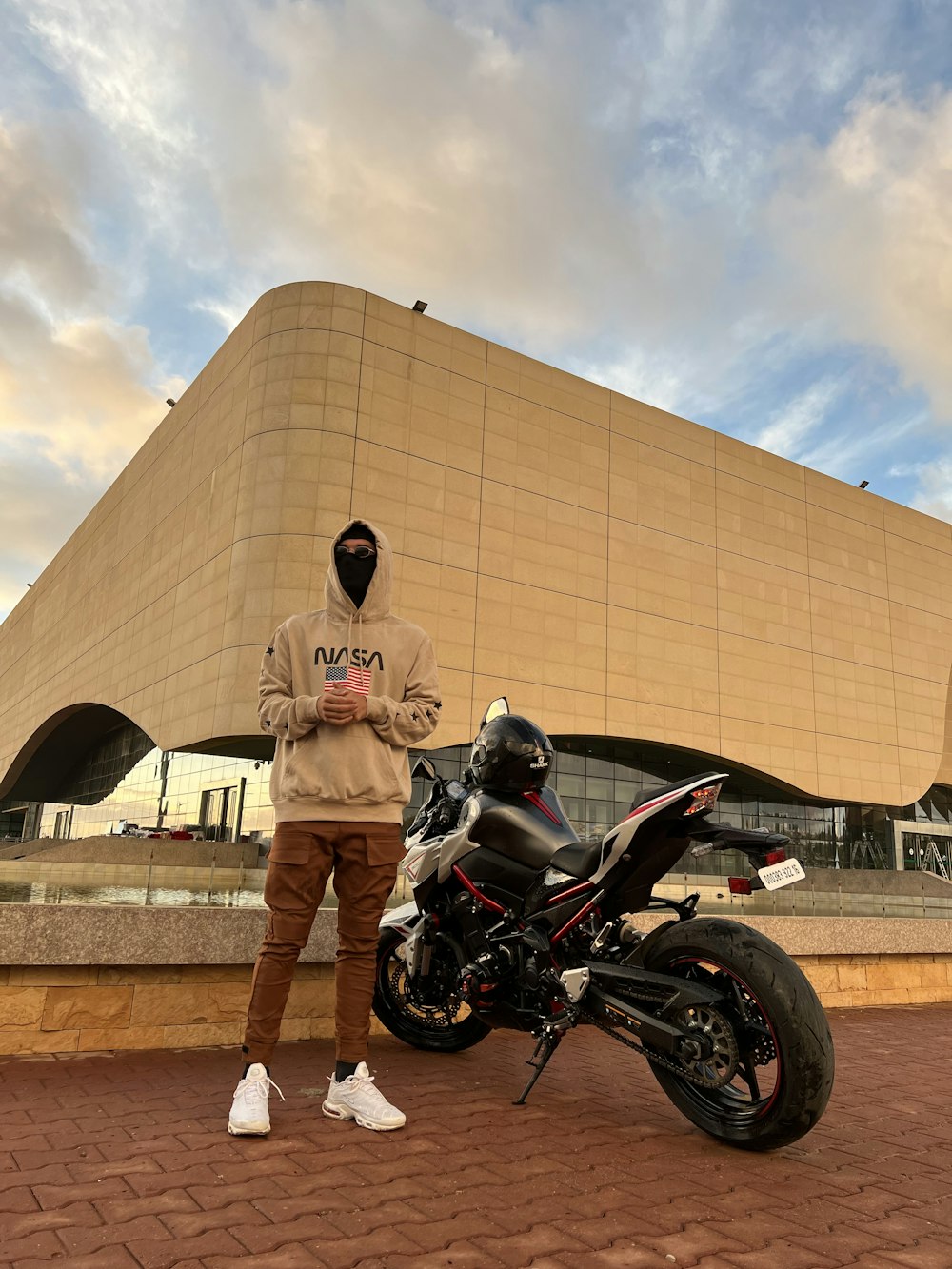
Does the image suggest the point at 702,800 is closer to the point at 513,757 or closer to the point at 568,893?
the point at 568,893

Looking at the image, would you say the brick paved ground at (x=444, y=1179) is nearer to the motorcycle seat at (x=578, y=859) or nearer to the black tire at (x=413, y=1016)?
the black tire at (x=413, y=1016)

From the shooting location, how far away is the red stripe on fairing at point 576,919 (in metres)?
3.53

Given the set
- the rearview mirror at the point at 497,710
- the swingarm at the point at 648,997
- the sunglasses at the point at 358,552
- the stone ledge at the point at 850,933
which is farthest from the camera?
the stone ledge at the point at 850,933

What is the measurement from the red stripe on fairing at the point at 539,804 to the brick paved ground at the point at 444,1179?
1151mm

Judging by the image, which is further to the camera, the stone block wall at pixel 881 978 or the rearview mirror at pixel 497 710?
the stone block wall at pixel 881 978

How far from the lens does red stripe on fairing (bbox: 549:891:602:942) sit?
353 centimetres

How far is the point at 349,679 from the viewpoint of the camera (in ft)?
11.6

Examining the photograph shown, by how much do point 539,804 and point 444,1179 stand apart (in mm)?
1588

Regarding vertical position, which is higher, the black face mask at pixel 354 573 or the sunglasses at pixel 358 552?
the sunglasses at pixel 358 552

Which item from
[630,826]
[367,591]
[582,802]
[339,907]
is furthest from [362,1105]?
[582,802]

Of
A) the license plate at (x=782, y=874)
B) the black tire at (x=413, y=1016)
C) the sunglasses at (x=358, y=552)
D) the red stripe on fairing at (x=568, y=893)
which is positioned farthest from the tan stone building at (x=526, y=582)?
the license plate at (x=782, y=874)

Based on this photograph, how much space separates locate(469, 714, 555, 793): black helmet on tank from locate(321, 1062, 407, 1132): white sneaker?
126 centimetres

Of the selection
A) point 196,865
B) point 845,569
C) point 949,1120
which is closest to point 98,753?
point 845,569

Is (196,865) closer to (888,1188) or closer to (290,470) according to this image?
(888,1188)
